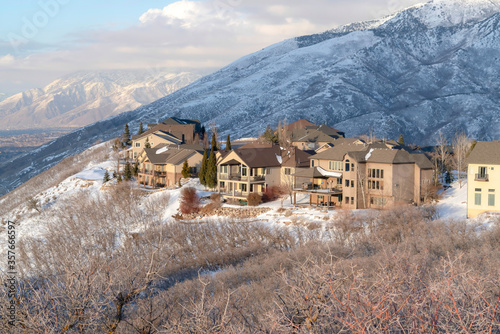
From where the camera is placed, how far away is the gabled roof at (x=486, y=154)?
145ft

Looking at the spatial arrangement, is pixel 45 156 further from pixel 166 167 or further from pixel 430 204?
pixel 430 204

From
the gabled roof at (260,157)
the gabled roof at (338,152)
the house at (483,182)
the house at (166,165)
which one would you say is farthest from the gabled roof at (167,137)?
the house at (483,182)

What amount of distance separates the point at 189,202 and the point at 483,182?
92.2 feet

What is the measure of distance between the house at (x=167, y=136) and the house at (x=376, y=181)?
3480 centimetres

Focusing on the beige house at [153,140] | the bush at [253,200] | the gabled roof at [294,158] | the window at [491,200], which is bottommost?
the bush at [253,200]

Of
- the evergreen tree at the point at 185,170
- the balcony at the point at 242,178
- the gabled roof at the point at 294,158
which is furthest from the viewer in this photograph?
the evergreen tree at the point at 185,170

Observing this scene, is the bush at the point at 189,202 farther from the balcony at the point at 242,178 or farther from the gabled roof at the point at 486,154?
the gabled roof at the point at 486,154

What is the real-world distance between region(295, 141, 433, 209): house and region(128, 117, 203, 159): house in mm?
34798

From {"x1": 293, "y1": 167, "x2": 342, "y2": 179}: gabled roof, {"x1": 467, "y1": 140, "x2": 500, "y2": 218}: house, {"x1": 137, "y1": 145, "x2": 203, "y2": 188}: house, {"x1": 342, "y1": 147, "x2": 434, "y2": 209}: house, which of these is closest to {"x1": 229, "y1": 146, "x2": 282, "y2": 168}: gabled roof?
{"x1": 293, "y1": 167, "x2": 342, "y2": 179}: gabled roof

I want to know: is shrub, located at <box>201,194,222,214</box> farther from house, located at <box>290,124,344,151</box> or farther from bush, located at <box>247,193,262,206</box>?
house, located at <box>290,124,344,151</box>

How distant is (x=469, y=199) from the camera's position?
44969mm

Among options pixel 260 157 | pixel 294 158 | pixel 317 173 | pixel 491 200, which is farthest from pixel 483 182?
pixel 260 157

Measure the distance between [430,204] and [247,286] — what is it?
24247 mm

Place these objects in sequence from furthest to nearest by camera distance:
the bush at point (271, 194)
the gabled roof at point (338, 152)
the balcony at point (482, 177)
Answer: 1. the bush at point (271, 194)
2. the gabled roof at point (338, 152)
3. the balcony at point (482, 177)
